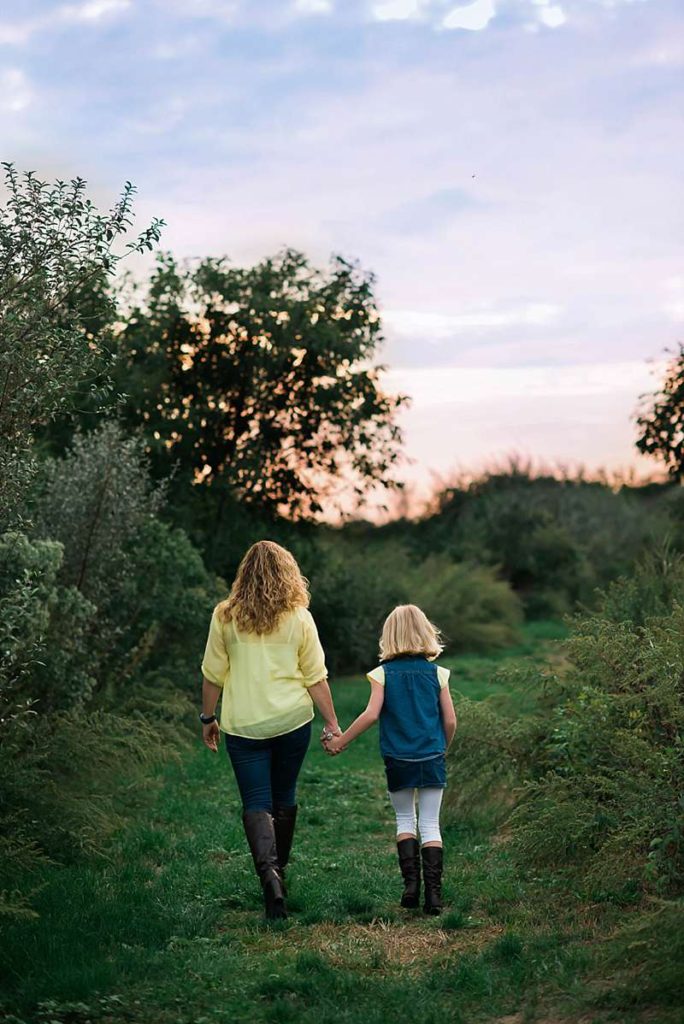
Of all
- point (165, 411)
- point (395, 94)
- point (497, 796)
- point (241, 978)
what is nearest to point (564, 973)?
point (241, 978)

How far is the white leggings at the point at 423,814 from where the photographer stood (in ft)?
24.3

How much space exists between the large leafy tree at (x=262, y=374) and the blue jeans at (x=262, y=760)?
1369cm

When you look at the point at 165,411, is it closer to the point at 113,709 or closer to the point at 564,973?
the point at 113,709

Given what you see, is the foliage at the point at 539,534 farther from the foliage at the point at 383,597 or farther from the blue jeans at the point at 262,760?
the blue jeans at the point at 262,760

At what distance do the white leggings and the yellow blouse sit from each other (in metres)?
0.80

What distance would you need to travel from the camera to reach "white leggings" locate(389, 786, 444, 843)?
7.41 meters

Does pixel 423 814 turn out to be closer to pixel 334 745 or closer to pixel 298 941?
pixel 334 745

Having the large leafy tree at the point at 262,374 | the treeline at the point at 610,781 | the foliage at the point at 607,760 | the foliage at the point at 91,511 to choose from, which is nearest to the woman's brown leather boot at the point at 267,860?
the treeline at the point at 610,781

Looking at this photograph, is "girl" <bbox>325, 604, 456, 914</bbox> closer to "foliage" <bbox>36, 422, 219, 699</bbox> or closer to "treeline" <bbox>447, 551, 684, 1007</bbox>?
"treeline" <bbox>447, 551, 684, 1007</bbox>

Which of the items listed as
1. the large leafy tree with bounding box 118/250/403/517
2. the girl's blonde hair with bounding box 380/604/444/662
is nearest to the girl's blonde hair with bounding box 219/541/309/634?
the girl's blonde hair with bounding box 380/604/444/662

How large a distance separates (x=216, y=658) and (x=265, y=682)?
386 mm

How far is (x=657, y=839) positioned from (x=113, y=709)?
26.4 feet

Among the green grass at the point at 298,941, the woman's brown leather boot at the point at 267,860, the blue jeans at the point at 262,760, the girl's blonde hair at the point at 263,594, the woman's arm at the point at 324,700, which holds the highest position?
the girl's blonde hair at the point at 263,594

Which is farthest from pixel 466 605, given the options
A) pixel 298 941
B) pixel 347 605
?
pixel 298 941
